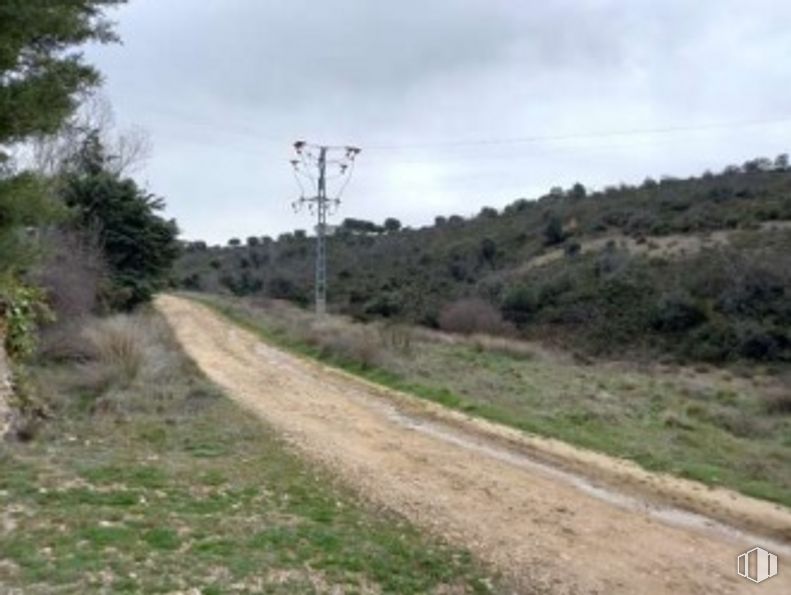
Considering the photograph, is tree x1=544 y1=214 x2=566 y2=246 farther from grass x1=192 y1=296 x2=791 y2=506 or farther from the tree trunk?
the tree trunk

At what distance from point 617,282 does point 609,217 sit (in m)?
13.7

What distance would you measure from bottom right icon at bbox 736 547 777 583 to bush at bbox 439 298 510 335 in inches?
1456

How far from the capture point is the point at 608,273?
52344mm

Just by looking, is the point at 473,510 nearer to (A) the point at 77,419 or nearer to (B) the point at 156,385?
(A) the point at 77,419

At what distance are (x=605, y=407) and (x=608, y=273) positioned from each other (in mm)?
35333

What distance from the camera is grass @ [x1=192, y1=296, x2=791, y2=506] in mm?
12698

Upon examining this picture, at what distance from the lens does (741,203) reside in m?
56.8

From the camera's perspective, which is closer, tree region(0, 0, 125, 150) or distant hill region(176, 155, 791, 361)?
tree region(0, 0, 125, 150)

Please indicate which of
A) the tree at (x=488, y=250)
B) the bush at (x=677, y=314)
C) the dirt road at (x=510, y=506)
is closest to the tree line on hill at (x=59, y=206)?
the dirt road at (x=510, y=506)

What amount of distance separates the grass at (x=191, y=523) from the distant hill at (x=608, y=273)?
30.9 metres

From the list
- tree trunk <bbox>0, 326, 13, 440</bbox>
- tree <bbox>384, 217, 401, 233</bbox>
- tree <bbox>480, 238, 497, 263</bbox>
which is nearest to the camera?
tree trunk <bbox>0, 326, 13, 440</bbox>

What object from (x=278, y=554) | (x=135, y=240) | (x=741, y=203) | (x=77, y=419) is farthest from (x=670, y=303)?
(x=278, y=554)

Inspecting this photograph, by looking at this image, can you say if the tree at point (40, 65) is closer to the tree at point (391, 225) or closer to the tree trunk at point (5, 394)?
the tree trunk at point (5, 394)

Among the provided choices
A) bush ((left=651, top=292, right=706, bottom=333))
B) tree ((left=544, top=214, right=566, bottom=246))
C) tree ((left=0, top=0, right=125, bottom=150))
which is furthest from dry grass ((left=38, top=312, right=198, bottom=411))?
tree ((left=544, top=214, right=566, bottom=246))
